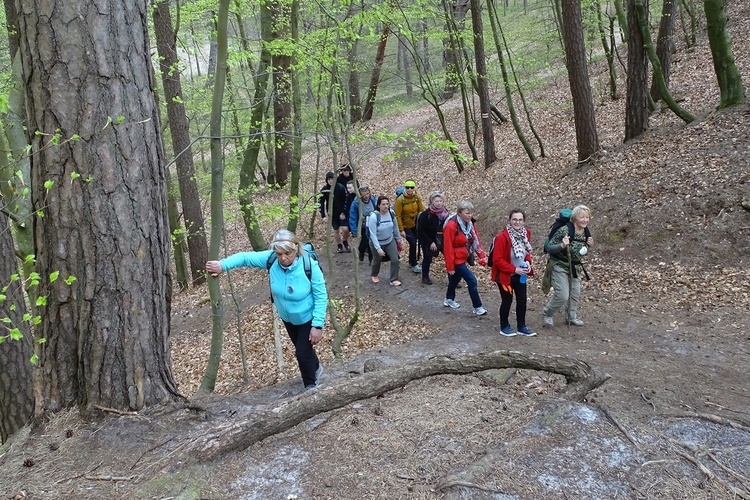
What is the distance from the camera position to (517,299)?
7.43 m

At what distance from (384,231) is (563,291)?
3.73 m

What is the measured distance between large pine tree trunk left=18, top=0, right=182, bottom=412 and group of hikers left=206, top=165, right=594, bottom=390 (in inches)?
48.9

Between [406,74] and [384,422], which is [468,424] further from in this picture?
[406,74]

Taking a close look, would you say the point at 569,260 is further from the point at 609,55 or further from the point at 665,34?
the point at 609,55

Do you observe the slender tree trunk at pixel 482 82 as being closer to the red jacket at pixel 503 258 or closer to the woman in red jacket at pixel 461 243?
the woman in red jacket at pixel 461 243

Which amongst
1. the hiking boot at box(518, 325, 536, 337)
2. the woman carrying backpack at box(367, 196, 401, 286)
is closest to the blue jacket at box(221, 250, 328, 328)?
the hiking boot at box(518, 325, 536, 337)

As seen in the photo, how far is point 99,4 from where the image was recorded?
3.22 metres

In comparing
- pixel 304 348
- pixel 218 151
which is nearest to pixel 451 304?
pixel 304 348

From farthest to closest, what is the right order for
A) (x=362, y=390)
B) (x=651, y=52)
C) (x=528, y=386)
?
(x=651, y=52) < (x=528, y=386) < (x=362, y=390)

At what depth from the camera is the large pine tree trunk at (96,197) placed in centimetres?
319

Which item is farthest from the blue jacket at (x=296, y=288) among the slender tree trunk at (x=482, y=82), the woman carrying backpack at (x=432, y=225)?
the slender tree trunk at (x=482, y=82)

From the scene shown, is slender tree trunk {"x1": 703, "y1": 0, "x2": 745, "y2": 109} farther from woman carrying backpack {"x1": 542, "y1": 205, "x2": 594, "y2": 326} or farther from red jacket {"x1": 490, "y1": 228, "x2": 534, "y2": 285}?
red jacket {"x1": 490, "y1": 228, "x2": 534, "y2": 285}

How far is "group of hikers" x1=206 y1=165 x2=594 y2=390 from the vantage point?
493 cm

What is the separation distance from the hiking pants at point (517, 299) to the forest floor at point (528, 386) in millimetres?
309
